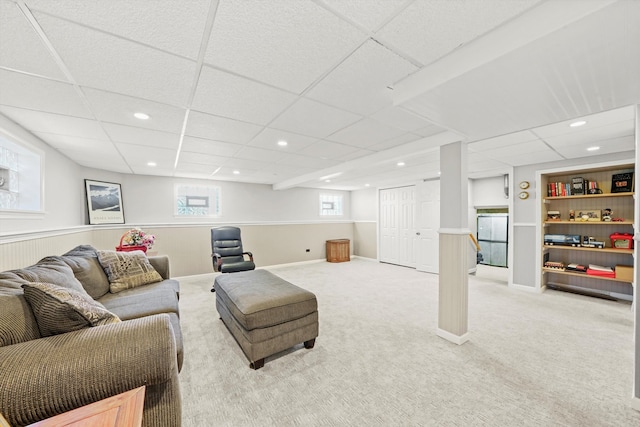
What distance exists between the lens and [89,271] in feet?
7.22

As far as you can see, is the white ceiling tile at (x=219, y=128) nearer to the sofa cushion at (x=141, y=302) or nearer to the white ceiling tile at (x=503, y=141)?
the sofa cushion at (x=141, y=302)

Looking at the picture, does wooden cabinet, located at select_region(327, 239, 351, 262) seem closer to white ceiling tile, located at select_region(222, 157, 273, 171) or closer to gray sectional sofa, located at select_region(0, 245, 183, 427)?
white ceiling tile, located at select_region(222, 157, 273, 171)

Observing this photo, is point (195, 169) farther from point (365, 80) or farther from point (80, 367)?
point (80, 367)

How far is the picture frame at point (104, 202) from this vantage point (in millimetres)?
4211

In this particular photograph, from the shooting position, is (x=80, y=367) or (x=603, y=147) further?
(x=603, y=147)

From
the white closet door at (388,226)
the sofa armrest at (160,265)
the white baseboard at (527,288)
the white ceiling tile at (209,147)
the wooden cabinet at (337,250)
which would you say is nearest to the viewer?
the white ceiling tile at (209,147)

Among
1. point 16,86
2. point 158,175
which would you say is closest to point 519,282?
point 16,86

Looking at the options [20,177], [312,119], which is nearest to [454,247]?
[312,119]

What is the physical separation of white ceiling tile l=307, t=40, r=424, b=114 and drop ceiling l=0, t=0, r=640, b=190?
1 centimetres

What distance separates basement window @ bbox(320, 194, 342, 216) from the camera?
7.35 meters

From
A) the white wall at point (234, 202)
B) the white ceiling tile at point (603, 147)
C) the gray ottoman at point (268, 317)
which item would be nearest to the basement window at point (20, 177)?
the gray ottoman at point (268, 317)

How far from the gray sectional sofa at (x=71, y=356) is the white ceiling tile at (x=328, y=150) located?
2.43 metres

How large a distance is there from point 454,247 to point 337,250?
14.8 feet

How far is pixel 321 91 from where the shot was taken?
5.79 feet
